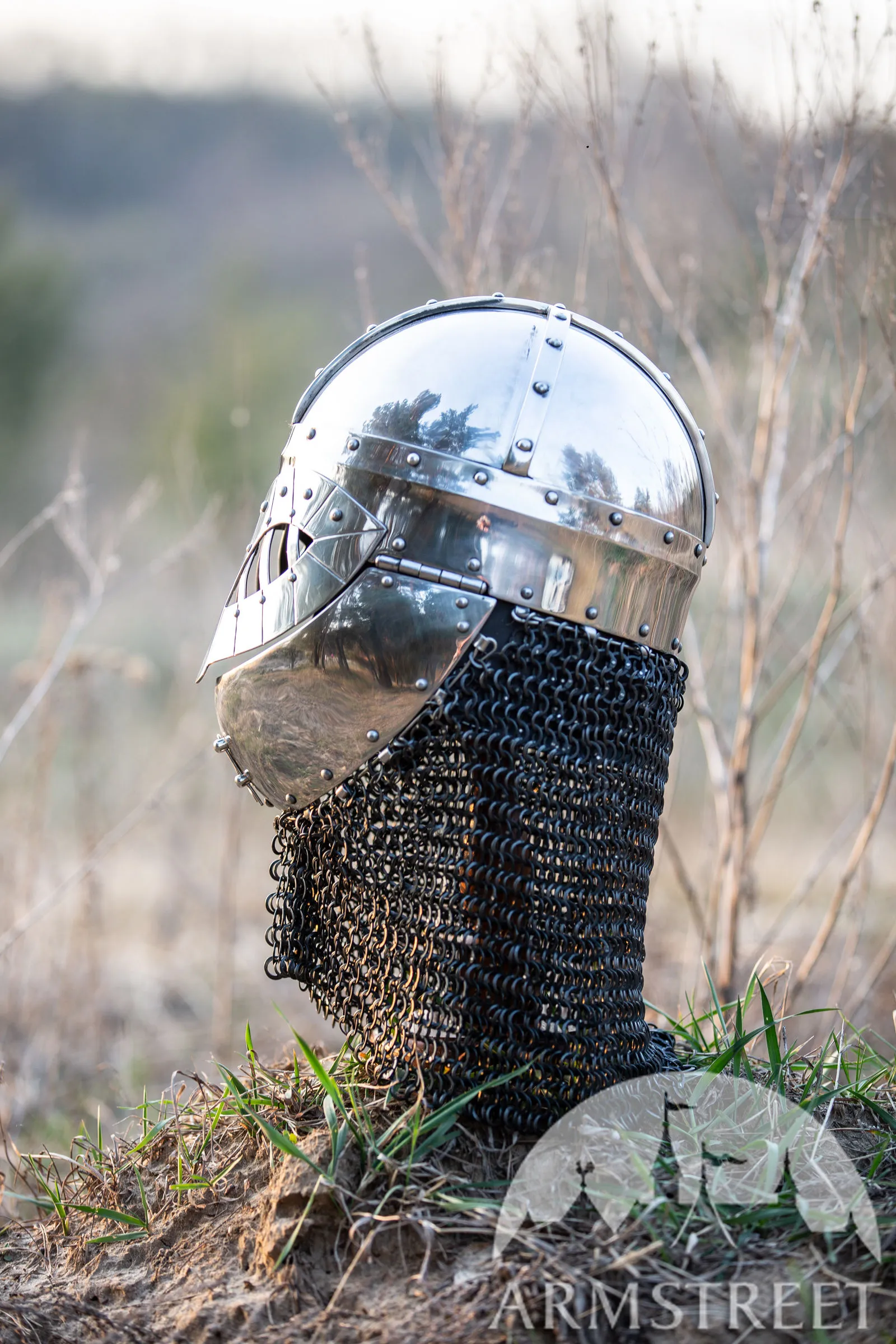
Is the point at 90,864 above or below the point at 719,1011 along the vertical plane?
below

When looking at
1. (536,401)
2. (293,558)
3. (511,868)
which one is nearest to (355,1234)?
(511,868)

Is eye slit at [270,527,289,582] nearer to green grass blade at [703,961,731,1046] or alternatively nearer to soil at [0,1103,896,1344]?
soil at [0,1103,896,1344]

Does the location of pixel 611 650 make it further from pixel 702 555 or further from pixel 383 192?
pixel 383 192

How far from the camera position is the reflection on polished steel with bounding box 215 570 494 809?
9.77 feet

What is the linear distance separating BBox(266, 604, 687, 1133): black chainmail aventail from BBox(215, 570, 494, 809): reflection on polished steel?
62 millimetres

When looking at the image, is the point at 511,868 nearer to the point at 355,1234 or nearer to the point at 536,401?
the point at 355,1234

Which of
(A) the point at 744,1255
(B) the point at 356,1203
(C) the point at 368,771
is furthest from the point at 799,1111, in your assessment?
(C) the point at 368,771

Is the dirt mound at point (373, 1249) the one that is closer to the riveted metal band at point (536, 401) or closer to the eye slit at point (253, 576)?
the eye slit at point (253, 576)

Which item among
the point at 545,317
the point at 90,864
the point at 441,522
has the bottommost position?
the point at 90,864

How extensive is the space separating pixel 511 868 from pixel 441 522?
936mm

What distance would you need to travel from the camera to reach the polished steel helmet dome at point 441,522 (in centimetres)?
298

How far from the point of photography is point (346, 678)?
3.05 meters

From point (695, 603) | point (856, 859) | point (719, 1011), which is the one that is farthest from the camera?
point (695, 603)

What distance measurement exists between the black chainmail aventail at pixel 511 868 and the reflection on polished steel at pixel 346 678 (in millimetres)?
62
